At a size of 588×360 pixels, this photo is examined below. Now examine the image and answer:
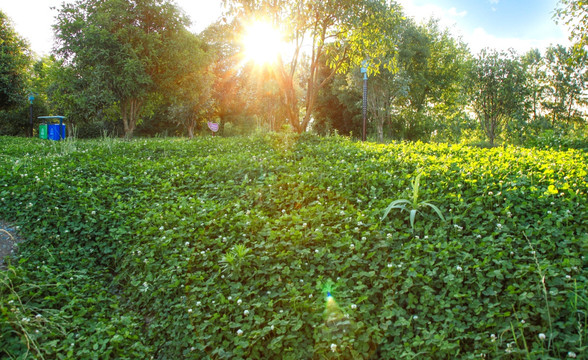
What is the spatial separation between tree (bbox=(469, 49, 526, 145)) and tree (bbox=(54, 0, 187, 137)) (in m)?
23.6

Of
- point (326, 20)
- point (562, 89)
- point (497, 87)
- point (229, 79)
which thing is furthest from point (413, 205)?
point (562, 89)

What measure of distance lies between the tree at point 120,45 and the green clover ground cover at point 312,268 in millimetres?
15990

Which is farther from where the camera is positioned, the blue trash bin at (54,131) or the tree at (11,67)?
the blue trash bin at (54,131)

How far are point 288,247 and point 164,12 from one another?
2348cm

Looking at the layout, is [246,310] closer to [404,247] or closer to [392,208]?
[404,247]

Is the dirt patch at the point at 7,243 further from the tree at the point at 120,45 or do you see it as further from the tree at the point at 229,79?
the tree at the point at 229,79

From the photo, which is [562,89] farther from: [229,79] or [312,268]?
[312,268]

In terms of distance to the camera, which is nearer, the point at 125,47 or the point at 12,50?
the point at 125,47

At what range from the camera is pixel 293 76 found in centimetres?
2019

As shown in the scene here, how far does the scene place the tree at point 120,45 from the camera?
20688 millimetres

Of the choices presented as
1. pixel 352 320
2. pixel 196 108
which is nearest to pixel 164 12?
pixel 196 108

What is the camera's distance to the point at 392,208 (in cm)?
522

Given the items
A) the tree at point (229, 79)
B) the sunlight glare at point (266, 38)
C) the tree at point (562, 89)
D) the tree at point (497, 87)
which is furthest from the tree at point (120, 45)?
the tree at point (562, 89)

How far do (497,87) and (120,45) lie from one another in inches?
1105
